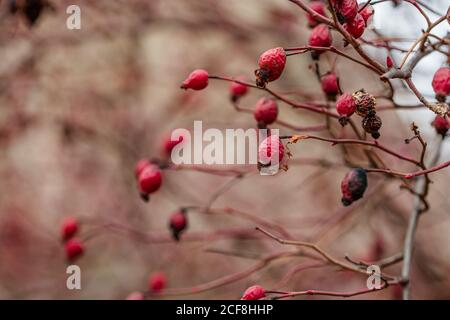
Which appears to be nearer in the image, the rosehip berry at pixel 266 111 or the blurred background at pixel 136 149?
the rosehip berry at pixel 266 111

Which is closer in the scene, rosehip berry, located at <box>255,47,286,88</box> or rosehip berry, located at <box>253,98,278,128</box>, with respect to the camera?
rosehip berry, located at <box>255,47,286,88</box>

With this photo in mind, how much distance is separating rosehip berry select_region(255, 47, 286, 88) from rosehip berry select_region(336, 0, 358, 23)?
110mm

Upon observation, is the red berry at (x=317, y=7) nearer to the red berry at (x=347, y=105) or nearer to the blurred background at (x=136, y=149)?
the red berry at (x=347, y=105)

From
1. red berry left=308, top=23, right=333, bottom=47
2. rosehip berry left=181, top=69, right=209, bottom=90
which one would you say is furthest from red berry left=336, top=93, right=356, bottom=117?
rosehip berry left=181, top=69, right=209, bottom=90

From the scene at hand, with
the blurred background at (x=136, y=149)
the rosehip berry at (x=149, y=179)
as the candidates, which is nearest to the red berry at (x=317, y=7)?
the rosehip berry at (x=149, y=179)

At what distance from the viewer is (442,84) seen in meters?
0.99

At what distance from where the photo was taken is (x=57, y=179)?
3.34 m

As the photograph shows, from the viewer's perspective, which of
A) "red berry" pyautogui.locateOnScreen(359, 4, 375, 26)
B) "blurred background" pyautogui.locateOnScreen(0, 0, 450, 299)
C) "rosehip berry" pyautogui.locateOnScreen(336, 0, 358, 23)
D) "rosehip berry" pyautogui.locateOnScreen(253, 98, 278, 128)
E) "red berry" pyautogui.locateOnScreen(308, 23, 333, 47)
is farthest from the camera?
"blurred background" pyautogui.locateOnScreen(0, 0, 450, 299)

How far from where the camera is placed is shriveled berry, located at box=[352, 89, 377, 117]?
0.92 m

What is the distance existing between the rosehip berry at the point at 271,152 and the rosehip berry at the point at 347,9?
0.74 feet

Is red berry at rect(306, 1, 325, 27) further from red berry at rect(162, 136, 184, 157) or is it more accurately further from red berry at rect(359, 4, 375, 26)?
red berry at rect(162, 136, 184, 157)

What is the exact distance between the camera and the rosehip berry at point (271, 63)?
0.93 metres

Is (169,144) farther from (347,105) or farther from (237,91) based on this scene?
(347,105)

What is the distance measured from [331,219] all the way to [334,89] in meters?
0.52
